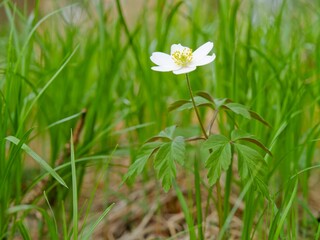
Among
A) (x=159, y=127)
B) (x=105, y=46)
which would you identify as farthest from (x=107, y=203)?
(x=105, y=46)

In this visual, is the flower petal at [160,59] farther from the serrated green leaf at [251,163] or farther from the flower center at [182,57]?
the serrated green leaf at [251,163]

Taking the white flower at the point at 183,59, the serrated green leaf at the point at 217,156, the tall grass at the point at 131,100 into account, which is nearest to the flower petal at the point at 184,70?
the white flower at the point at 183,59

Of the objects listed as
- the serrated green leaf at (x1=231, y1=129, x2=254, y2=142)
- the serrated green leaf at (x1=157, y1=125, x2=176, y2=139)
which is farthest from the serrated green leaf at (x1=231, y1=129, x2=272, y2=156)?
the serrated green leaf at (x1=157, y1=125, x2=176, y2=139)

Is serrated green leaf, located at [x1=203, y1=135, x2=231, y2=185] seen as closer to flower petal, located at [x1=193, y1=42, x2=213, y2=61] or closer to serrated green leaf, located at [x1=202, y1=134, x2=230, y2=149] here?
serrated green leaf, located at [x1=202, y1=134, x2=230, y2=149]

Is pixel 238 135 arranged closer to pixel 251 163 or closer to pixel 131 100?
pixel 251 163

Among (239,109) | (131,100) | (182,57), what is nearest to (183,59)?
(182,57)
